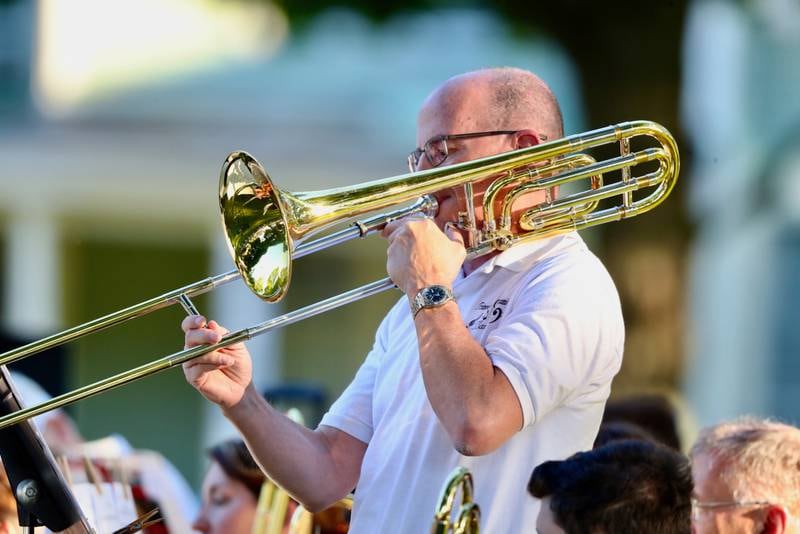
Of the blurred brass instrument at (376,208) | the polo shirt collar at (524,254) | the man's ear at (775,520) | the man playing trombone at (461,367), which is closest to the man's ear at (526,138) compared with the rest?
the man playing trombone at (461,367)

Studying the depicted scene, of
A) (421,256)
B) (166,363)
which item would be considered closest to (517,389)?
(421,256)

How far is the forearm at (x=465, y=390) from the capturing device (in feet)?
10.4

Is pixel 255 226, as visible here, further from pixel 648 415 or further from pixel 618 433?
pixel 648 415

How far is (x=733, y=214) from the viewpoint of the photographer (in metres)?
13.7

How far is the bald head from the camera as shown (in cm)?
372

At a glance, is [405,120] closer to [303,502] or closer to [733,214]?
[733,214]

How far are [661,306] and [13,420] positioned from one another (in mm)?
6161

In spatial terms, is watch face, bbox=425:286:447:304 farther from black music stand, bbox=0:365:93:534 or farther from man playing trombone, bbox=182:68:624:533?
black music stand, bbox=0:365:93:534

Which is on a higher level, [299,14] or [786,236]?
[299,14]

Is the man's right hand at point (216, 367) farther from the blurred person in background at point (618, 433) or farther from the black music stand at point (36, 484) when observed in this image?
the blurred person in background at point (618, 433)

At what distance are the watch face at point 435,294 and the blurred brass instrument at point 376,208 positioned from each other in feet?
0.84

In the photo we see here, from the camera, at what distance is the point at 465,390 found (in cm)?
319

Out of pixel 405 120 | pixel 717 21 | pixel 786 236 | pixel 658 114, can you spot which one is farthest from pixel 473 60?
pixel 658 114

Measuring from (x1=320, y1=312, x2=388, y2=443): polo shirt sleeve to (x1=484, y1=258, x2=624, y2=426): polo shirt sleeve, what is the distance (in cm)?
57
